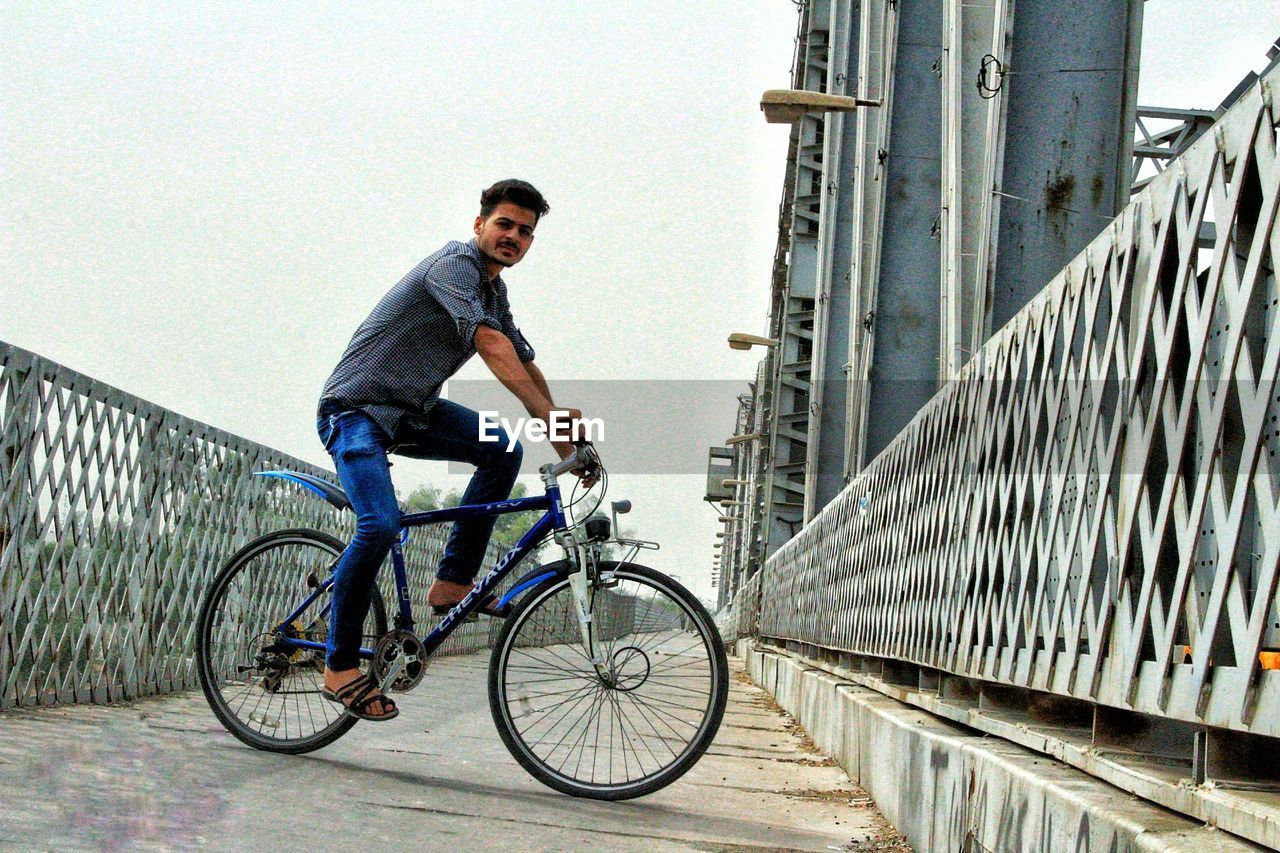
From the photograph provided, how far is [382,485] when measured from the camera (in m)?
4.91

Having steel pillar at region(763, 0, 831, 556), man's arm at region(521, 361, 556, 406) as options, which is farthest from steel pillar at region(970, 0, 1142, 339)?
steel pillar at region(763, 0, 831, 556)

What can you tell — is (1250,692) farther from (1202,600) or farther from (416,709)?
(416,709)

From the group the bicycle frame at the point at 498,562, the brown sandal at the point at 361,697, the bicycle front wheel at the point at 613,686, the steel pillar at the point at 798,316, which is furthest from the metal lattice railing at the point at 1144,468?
the steel pillar at the point at 798,316

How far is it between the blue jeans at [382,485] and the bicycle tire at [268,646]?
0.46 feet

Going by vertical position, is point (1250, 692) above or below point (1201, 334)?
below

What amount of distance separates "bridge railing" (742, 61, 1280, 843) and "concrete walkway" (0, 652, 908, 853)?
85 cm

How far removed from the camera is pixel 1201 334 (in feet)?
8.22

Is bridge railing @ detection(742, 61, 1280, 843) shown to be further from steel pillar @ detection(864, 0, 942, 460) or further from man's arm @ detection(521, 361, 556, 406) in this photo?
steel pillar @ detection(864, 0, 942, 460)

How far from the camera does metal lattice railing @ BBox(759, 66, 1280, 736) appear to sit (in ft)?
7.53

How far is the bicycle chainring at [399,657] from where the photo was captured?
16.4 feet

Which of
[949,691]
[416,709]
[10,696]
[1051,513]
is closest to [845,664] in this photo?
[416,709]

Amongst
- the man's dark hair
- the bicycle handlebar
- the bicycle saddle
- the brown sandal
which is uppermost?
the man's dark hair

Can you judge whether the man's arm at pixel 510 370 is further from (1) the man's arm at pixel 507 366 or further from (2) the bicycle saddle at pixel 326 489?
(2) the bicycle saddle at pixel 326 489

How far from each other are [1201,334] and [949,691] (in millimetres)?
2419
